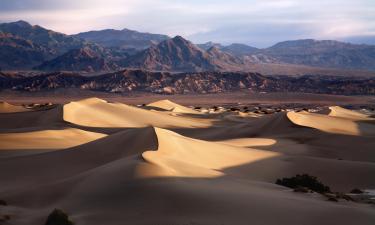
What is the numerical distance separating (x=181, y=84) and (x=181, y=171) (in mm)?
106899

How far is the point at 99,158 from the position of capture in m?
20.4

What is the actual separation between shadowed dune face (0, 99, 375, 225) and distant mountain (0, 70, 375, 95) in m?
76.8

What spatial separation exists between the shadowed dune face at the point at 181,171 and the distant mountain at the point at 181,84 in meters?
76.8

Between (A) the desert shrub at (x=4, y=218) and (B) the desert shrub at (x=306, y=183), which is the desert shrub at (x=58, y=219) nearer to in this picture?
(A) the desert shrub at (x=4, y=218)

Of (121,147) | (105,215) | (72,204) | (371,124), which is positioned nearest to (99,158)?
(121,147)

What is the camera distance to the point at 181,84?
398ft

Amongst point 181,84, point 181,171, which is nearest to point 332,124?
point 181,171

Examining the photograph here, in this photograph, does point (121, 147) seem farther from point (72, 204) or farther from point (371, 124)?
point (371, 124)

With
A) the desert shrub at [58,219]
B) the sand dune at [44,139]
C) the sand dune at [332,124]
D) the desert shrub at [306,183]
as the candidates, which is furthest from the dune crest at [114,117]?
the desert shrub at [58,219]

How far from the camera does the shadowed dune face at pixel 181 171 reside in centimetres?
1079

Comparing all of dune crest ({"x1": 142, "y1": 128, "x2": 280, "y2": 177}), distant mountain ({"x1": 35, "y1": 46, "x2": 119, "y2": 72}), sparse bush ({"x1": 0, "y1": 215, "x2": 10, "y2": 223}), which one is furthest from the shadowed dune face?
distant mountain ({"x1": 35, "y1": 46, "x2": 119, "y2": 72})

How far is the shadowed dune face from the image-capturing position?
35.4 ft

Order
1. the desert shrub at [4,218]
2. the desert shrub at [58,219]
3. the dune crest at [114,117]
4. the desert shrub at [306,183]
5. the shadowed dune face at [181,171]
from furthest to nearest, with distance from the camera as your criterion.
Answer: the dune crest at [114,117]
the desert shrub at [306,183]
the shadowed dune face at [181,171]
the desert shrub at [4,218]
the desert shrub at [58,219]

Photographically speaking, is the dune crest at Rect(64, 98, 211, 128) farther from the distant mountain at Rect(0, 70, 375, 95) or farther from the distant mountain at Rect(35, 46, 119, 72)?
the distant mountain at Rect(35, 46, 119, 72)
